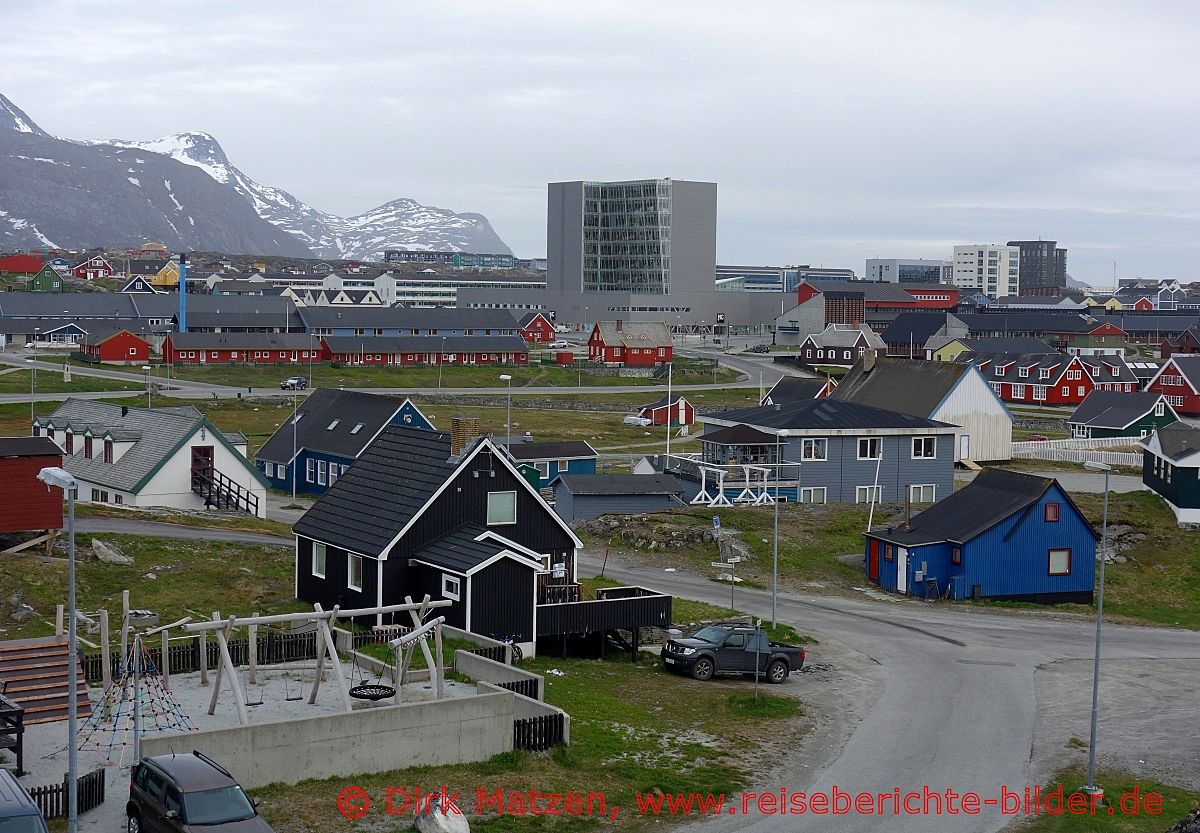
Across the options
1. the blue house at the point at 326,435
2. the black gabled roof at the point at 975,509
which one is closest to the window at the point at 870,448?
the black gabled roof at the point at 975,509

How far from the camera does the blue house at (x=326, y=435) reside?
6631cm

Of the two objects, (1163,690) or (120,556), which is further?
(120,556)

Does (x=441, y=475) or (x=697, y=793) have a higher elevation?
(x=441, y=475)

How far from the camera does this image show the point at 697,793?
24688 millimetres

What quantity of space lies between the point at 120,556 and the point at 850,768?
2405 centimetres

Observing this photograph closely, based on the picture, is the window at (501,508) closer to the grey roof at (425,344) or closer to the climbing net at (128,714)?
the climbing net at (128,714)

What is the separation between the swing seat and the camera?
26.1 meters

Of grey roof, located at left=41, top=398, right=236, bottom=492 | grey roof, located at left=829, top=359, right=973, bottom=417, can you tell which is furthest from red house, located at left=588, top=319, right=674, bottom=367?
grey roof, located at left=41, top=398, right=236, bottom=492

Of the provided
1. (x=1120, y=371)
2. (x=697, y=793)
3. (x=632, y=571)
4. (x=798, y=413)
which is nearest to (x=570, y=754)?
(x=697, y=793)

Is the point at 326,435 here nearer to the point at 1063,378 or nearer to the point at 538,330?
the point at 1063,378

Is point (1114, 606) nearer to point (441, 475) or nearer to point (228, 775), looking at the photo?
point (441, 475)

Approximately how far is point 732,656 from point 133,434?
1333 inches

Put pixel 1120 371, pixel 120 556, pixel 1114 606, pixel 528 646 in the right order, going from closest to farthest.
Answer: pixel 528 646
pixel 120 556
pixel 1114 606
pixel 1120 371

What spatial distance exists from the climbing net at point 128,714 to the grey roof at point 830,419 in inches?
1693
